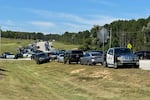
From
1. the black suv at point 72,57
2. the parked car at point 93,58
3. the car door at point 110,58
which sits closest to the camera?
the car door at point 110,58

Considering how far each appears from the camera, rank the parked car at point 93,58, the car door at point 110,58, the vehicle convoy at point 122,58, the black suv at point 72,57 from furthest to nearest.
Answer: the black suv at point 72,57
the parked car at point 93,58
the car door at point 110,58
the vehicle convoy at point 122,58

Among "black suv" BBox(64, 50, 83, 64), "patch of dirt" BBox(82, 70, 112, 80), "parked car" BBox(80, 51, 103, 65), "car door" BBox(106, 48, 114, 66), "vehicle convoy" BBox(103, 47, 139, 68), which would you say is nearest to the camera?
"patch of dirt" BBox(82, 70, 112, 80)

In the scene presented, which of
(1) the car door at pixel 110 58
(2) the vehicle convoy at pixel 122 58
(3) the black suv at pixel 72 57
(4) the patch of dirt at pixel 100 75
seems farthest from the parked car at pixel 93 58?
(4) the patch of dirt at pixel 100 75

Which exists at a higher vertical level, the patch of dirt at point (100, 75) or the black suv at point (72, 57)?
the black suv at point (72, 57)

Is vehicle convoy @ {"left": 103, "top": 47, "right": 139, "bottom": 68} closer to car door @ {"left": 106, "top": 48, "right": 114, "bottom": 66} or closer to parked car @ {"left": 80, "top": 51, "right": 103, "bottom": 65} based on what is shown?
car door @ {"left": 106, "top": 48, "right": 114, "bottom": 66}

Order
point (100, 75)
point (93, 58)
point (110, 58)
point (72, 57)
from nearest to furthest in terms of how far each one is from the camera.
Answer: point (100, 75)
point (110, 58)
point (93, 58)
point (72, 57)

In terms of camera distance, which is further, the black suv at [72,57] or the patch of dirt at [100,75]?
the black suv at [72,57]

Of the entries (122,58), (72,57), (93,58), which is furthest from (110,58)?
(72,57)

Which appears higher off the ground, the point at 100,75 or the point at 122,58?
the point at 122,58

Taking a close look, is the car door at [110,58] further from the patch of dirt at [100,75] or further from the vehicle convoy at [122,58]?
the patch of dirt at [100,75]

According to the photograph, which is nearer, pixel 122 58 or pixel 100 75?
pixel 100 75

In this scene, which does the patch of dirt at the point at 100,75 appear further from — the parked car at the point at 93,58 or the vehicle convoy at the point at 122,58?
the parked car at the point at 93,58

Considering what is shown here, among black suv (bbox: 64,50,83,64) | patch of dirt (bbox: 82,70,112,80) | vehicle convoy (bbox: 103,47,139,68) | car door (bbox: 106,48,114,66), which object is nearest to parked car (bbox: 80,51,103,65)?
black suv (bbox: 64,50,83,64)

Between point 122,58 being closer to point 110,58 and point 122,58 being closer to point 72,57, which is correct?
point 110,58
